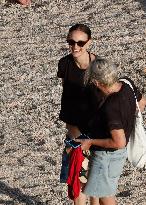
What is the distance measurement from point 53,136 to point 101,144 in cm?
307

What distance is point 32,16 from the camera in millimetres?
11711

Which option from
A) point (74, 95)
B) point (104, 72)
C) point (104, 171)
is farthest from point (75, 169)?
point (104, 72)

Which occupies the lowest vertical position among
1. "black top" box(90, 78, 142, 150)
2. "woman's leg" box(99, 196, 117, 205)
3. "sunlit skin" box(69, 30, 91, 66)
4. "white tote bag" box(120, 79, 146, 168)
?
"woman's leg" box(99, 196, 117, 205)

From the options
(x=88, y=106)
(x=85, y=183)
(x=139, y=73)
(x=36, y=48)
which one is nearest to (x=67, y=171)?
(x=85, y=183)

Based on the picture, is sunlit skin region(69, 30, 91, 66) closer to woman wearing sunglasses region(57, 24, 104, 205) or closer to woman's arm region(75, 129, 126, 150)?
woman wearing sunglasses region(57, 24, 104, 205)

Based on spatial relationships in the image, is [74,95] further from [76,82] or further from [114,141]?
[114,141]

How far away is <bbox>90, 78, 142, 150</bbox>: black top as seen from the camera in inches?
184

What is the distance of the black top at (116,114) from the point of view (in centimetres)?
466

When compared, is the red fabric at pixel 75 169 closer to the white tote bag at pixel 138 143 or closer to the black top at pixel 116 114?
the black top at pixel 116 114

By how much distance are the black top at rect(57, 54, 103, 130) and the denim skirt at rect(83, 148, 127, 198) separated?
1.21ft

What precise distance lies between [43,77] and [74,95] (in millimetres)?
4143

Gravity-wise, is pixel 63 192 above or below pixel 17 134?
below

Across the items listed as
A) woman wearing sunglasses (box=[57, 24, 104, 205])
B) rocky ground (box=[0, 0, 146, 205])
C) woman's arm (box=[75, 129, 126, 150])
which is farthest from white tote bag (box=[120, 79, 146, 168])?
rocky ground (box=[0, 0, 146, 205])

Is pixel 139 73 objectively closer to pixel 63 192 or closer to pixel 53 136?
pixel 53 136
